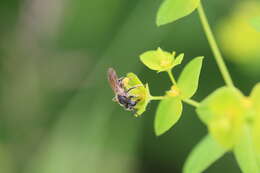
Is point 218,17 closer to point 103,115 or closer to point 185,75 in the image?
point 103,115

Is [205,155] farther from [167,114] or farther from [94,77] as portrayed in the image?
[94,77]

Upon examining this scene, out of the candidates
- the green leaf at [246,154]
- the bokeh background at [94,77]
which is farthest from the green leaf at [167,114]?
the bokeh background at [94,77]

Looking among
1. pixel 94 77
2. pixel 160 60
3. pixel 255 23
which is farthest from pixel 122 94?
pixel 94 77

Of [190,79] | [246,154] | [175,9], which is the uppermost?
[175,9]

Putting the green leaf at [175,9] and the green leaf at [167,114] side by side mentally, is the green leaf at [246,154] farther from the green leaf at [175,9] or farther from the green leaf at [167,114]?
the green leaf at [175,9]

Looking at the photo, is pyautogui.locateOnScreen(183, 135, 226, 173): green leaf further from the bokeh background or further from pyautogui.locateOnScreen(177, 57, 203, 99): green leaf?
the bokeh background

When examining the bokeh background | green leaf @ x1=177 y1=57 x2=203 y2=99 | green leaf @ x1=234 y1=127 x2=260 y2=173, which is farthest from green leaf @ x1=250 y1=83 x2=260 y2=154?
the bokeh background

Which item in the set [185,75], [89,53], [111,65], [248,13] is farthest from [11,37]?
[185,75]
